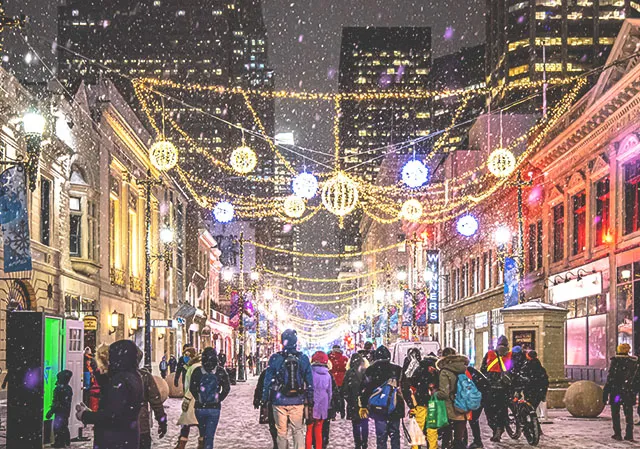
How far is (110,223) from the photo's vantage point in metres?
42.5

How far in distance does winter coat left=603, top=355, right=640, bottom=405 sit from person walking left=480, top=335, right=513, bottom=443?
1.91 m

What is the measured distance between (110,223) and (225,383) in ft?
99.3

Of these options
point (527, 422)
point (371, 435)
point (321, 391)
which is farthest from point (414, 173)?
point (321, 391)

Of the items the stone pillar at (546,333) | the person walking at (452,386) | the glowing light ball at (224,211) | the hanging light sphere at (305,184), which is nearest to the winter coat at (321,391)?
the person walking at (452,386)

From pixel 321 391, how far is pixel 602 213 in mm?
25048

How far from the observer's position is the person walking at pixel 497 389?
694 inches

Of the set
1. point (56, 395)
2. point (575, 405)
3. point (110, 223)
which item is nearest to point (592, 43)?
→ point (110, 223)

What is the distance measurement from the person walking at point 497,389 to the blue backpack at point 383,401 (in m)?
4.96

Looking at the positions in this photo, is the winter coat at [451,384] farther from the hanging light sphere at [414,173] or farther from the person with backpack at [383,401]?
the hanging light sphere at [414,173]

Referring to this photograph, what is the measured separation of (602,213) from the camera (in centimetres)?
3672

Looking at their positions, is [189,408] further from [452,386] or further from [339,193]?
[339,193]

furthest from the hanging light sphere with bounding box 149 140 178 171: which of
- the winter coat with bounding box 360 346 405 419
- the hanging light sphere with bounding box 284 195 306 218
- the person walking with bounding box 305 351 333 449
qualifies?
the winter coat with bounding box 360 346 405 419

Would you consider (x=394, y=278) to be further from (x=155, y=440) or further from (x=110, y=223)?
(x=155, y=440)

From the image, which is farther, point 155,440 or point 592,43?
point 592,43
